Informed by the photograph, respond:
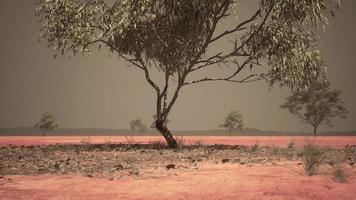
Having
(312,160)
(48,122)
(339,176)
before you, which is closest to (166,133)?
(312,160)

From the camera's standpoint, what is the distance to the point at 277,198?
26.2ft

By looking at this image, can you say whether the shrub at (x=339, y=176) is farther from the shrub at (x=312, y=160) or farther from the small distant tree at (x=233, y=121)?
the small distant tree at (x=233, y=121)

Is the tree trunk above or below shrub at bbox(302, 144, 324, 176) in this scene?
above

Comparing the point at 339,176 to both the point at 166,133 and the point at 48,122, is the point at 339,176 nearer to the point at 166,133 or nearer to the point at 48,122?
the point at 166,133

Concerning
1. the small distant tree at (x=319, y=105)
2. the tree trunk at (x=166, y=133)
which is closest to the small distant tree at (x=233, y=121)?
the small distant tree at (x=319, y=105)

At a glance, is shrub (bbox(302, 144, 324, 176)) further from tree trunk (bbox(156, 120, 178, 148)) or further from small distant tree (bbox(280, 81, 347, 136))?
small distant tree (bbox(280, 81, 347, 136))

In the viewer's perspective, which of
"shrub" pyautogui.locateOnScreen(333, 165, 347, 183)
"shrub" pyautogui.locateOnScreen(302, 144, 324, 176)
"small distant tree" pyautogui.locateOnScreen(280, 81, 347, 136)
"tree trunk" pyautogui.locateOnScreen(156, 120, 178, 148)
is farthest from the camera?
"small distant tree" pyautogui.locateOnScreen(280, 81, 347, 136)

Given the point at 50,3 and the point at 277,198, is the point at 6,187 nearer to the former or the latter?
the point at 277,198

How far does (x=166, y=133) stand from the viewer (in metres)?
25.1

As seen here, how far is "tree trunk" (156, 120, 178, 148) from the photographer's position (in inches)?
975

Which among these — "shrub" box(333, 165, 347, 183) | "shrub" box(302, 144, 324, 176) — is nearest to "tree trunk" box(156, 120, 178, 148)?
"shrub" box(302, 144, 324, 176)

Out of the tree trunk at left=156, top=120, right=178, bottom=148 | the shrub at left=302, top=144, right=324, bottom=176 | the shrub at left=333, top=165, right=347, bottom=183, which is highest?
the tree trunk at left=156, top=120, right=178, bottom=148

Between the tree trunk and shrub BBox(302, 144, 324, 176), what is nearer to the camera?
shrub BBox(302, 144, 324, 176)

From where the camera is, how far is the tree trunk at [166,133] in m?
24.8
